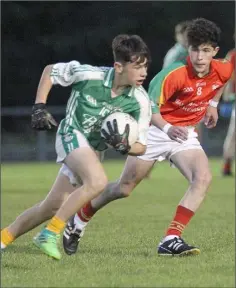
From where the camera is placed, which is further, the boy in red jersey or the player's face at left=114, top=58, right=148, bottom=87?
the boy in red jersey

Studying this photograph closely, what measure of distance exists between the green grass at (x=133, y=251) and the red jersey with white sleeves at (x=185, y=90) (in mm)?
1077

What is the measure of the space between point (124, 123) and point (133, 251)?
1.30m

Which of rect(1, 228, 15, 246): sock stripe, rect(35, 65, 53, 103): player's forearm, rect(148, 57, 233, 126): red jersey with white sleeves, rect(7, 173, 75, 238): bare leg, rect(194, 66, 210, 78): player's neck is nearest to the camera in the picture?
rect(35, 65, 53, 103): player's forearm

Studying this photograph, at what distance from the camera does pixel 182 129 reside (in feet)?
25.9

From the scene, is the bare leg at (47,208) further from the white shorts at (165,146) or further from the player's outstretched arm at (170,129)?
the white shorts at (165,146)

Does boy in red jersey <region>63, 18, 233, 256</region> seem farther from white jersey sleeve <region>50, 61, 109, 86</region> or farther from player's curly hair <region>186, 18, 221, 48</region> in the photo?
white jersey sleeve <region>50, 61, 109, 86</region>

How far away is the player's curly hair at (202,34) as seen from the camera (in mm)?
8094

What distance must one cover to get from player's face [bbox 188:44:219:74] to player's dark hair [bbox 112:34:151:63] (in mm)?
946

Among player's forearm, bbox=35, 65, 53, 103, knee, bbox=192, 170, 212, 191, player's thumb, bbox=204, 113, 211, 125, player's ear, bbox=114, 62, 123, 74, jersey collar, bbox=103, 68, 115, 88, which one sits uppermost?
player's ear, bbox=114, 62, 123, 74

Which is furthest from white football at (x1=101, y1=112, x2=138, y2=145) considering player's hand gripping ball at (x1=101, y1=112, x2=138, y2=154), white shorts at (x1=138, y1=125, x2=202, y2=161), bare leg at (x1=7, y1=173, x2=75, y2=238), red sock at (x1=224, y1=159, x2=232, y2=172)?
red sock at (x1=224, y1=159, x2=232, y2=172)

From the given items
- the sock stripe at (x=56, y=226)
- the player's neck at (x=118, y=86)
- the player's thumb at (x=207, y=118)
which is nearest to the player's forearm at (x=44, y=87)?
→ the player's neck at (x=118, y=86)

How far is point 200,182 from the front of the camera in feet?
26.7

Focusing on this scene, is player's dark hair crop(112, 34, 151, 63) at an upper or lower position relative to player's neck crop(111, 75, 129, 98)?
upper

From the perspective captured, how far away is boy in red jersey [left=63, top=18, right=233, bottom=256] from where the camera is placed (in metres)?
7.96
